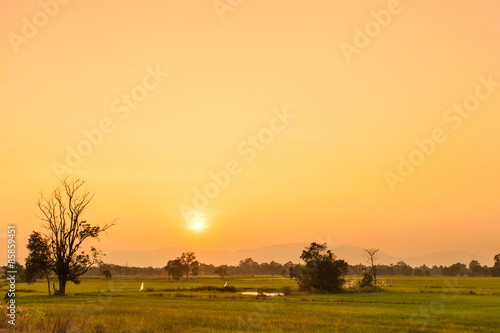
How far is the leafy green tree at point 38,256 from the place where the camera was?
196 ft

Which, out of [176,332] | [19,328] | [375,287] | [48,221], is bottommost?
[375,287]

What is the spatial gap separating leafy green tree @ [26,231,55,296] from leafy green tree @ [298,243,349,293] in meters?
45.1

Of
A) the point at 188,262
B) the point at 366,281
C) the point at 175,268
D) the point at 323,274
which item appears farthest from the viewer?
the point at 188,262

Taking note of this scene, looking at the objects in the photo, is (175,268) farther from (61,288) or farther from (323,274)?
(61,288)

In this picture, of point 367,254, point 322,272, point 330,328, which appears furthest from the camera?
point 367,254

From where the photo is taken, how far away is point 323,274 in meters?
80.9

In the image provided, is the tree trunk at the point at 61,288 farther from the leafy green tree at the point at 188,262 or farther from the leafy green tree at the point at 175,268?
the leafy green tree at the point at 188,262

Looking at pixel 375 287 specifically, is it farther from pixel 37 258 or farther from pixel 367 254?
pixel 37 258

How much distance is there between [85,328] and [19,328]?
276 cm

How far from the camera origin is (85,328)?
1972cm

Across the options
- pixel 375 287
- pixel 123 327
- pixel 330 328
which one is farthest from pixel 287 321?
pixel 375 287

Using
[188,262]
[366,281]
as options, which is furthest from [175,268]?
[366,281]

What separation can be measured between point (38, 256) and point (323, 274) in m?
49.0

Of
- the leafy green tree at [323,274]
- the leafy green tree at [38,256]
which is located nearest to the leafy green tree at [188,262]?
the leafy green tree at [323,274]
